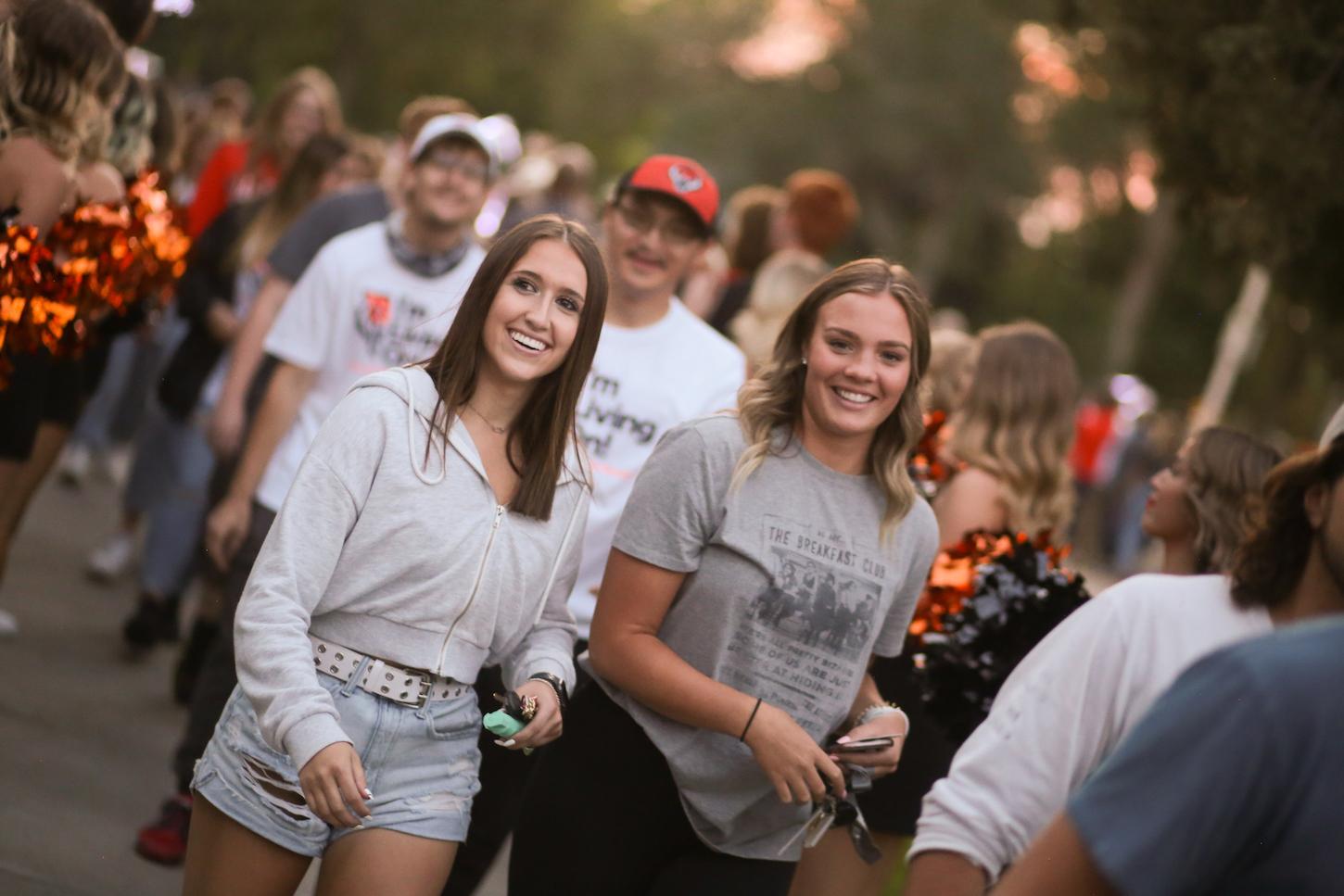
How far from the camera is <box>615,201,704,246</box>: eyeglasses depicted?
13.9ft

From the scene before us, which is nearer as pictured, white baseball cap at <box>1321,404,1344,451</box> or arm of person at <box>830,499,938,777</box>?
white baseball cap at <box>1321,404,1344,451</box>

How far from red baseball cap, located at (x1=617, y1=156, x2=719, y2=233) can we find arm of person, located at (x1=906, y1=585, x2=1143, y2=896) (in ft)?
7.82

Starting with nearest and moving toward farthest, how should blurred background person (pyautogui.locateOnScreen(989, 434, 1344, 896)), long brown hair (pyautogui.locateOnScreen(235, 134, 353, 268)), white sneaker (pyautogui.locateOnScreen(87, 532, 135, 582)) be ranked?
blurred background person (pyautogui.locateOnScreen(989, 434, 1344, 896)), long brown hair (pyautogui.locateOnScreen(235, 134, 353, 268)), white sneaker (pyautogui.locateOnScreen(87, 532, 135, 582))

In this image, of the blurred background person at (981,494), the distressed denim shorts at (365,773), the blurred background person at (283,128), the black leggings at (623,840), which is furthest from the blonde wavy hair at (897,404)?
the blurred background person at (283,128)

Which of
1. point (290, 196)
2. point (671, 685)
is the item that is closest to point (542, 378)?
point (671, 685)

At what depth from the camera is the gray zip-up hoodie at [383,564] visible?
8.16 ft

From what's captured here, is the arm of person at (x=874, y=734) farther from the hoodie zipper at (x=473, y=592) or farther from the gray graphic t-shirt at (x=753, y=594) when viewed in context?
the hoodie zipper at (x=473, y=592)

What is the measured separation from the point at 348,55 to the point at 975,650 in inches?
1142

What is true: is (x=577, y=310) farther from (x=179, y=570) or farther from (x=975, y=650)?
(x=179, y=570)

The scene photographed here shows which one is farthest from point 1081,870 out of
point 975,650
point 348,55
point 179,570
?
point 348,55

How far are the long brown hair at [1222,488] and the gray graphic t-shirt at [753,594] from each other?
0.86 meters

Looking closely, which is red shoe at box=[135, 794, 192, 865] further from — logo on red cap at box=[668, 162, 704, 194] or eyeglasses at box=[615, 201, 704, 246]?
logo on red cap at box=[668, 162, 704, 194]

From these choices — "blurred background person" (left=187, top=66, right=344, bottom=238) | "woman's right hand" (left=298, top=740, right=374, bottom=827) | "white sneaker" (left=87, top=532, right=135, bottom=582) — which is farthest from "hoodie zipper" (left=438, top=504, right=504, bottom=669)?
"white sneaker" (left=87, top=532, right=135, bottom=582)

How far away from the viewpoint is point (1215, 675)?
1.49m
